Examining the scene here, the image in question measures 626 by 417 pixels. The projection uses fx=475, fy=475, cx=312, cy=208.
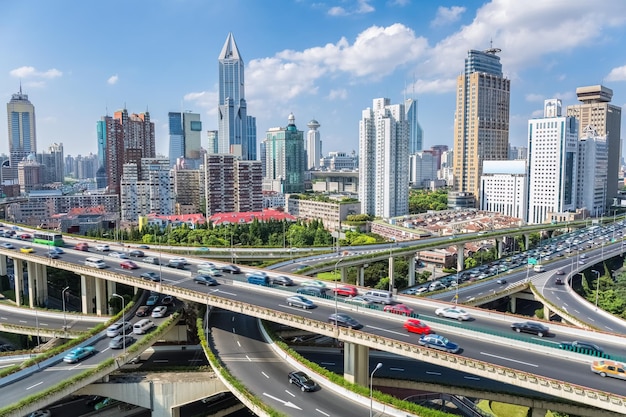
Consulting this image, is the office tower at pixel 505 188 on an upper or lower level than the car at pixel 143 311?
upper

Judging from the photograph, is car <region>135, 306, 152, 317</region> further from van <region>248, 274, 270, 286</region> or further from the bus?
the bus

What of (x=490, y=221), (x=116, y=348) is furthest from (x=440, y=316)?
(x=490, y=221)

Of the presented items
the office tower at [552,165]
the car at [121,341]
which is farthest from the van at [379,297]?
the office tower at [552,165]

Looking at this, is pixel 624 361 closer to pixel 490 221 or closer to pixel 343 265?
pixel 343 265

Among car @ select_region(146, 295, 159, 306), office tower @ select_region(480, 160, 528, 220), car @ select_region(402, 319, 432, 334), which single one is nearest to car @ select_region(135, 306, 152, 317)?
car @ select_region(146, 295, 159, 306)

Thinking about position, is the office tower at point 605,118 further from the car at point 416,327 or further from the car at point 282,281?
the car at point 416,327

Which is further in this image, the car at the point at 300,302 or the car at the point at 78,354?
the car at the point at 300,302
